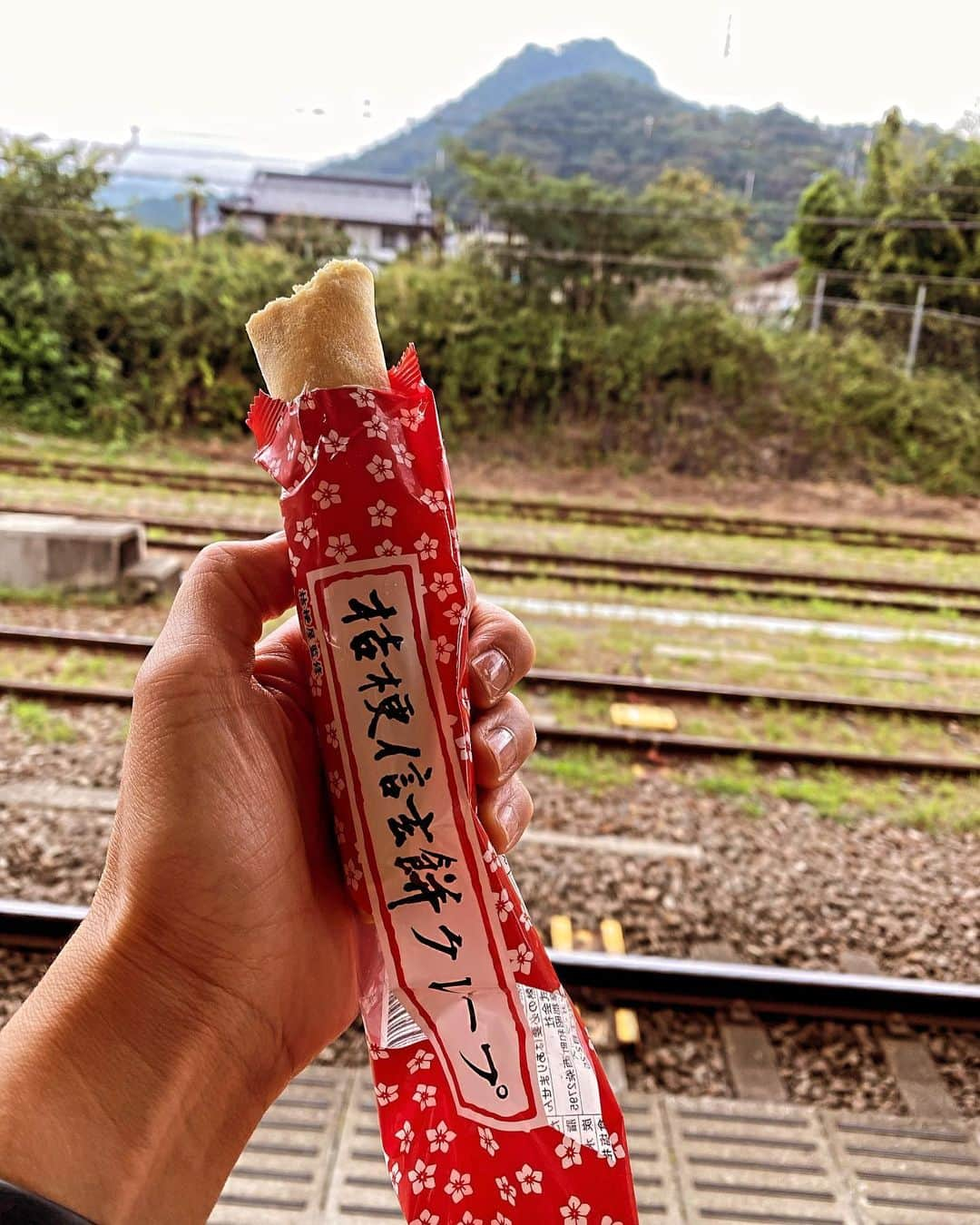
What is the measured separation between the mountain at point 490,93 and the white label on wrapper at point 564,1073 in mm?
15483

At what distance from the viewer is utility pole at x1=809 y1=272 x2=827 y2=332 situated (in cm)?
1534

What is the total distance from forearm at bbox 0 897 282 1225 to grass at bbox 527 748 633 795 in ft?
9.24

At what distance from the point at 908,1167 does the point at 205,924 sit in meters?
2.08

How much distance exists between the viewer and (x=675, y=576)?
757cm

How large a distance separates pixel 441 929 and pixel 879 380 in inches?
614

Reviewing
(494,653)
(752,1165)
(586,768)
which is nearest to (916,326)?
(586,768)

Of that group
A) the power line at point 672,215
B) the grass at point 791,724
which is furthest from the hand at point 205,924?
the power line at point 672,215

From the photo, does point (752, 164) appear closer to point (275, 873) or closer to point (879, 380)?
point (879, 380)

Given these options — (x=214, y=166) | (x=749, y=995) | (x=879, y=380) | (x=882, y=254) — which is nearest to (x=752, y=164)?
(x=882, y=254)

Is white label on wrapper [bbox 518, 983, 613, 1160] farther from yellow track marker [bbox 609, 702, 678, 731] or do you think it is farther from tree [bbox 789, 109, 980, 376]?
tree [bbox 789, 109, 980, 376]

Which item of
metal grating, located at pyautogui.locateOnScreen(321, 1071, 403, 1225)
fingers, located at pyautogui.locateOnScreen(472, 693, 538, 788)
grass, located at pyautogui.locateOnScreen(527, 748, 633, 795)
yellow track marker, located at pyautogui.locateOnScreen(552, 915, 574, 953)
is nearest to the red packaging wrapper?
fingers, located at pyautogui.locateOnScreen(472, 693, 538, 788)

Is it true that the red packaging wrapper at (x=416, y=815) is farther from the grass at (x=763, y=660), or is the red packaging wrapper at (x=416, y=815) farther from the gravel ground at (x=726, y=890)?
the grass at (x=763, y=660)

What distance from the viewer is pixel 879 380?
47.6 feet

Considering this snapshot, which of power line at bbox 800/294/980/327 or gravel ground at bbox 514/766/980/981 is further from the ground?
power line at bbox 800/294/980/327
